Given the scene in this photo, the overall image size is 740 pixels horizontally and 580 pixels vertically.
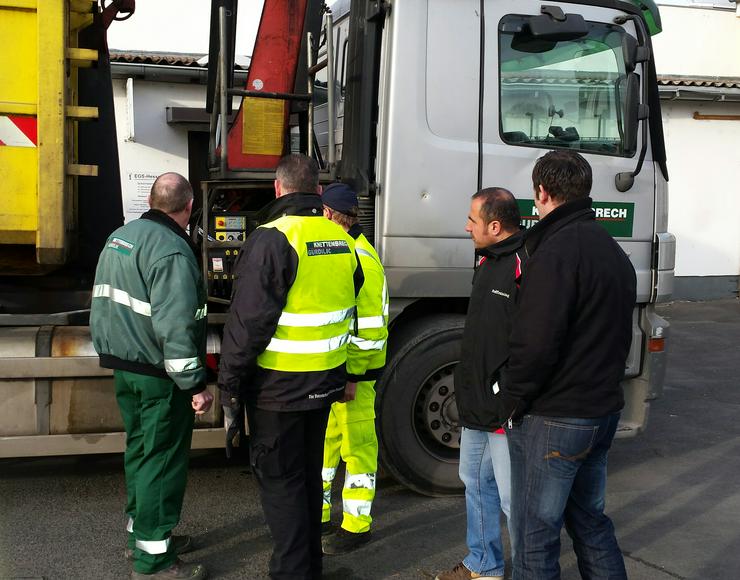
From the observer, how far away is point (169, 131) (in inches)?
434

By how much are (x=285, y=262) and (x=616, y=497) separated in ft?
9.34

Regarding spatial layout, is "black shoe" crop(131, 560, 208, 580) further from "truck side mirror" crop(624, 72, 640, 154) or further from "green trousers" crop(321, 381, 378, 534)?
"truck side mirror" crop(624, 72, 640, 154)

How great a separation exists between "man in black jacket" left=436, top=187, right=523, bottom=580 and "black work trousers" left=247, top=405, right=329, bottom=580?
647 millimetres

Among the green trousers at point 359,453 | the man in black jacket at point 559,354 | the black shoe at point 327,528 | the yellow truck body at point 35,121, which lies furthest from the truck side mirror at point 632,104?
the yellow truck body at point 35,121

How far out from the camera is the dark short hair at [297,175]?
11.2 ft

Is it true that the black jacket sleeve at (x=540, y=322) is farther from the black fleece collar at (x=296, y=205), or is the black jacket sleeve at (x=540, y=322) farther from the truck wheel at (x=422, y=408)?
the truck wheel at (x=422, y=408)

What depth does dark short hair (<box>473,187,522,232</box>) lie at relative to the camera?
11.0 feet

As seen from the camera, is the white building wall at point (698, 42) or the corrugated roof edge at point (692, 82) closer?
the corrugated roof edge at point (692, 82)

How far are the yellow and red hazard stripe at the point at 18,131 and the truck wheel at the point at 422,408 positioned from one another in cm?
213

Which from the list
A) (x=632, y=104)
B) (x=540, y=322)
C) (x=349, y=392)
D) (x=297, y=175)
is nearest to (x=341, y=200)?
(x=297, y=175)

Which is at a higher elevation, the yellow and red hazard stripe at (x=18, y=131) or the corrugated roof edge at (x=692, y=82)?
the corrugated roof edge at (x=692, y=82)

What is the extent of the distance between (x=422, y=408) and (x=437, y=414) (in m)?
0.09

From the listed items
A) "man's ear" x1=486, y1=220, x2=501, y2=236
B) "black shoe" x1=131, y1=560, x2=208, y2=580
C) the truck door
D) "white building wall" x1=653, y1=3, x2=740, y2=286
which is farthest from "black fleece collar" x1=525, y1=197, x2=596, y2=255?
"white building wall" x1=653, y1=3, x2=740, y2=286

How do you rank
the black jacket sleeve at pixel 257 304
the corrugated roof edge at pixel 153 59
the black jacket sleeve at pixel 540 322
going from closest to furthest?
the black jacket sleeve at pixel 540 322, the black jacket sleeve at pixel 257 304, the corrugated roof edge at pixel 153 59
